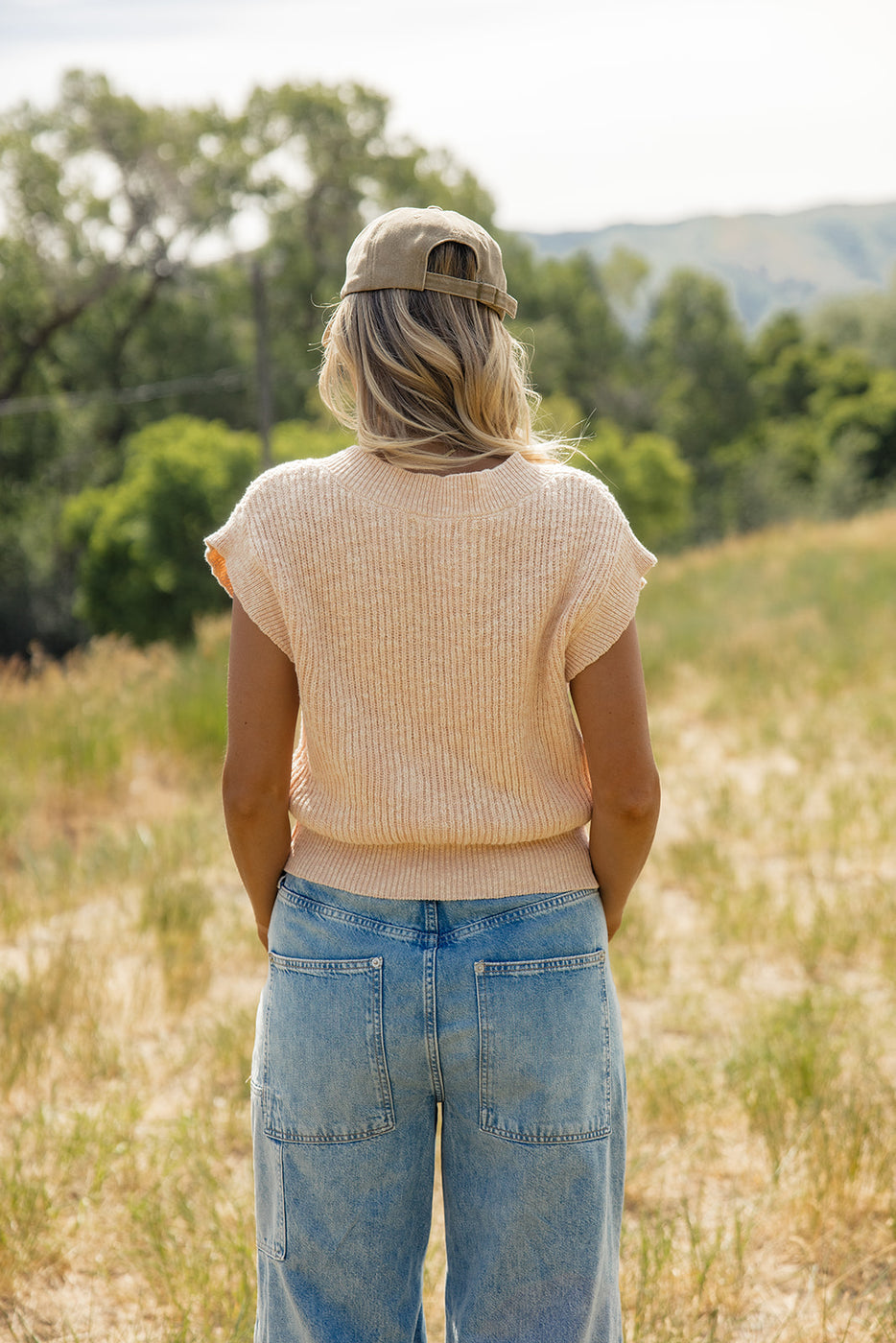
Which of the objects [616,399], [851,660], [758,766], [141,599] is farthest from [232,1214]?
[616,399]

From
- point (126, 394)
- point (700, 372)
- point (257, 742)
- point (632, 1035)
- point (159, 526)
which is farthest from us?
point (700, 372)

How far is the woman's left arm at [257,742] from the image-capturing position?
4.55ft

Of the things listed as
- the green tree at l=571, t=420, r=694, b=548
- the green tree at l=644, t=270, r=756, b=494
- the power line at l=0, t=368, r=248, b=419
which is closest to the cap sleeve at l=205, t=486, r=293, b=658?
the power line at l=0, t=368, r=248, b=419

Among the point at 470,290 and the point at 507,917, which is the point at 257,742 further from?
the point at 470,290

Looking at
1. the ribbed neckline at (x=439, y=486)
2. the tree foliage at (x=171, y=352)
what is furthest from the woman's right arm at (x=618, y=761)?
the tree foliage at (x=171, y=352)

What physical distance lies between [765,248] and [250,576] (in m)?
107

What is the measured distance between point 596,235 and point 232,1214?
73.9 metres

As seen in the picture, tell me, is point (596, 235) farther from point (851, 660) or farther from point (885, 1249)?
point (885, 1249)

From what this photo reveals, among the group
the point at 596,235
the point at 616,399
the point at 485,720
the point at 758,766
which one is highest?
the point at 596,235

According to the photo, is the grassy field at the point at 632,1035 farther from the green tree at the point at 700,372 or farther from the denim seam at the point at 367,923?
the green tree at the point at 700,372

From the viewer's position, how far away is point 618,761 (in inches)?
55.0

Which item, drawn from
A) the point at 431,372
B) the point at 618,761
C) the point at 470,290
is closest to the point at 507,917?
the point at 618,761

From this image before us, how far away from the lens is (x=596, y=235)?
228 ft

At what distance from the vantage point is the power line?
28.2 m
